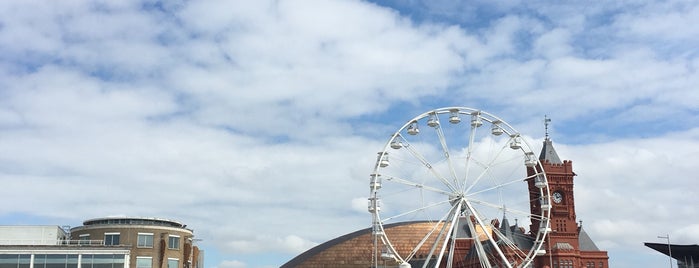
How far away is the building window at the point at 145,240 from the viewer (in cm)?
9438

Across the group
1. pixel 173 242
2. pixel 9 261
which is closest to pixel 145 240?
pixel 173 242

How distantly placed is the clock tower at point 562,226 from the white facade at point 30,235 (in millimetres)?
67408

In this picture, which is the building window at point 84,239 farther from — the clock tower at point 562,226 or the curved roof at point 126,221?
the clock tower at point 562,226

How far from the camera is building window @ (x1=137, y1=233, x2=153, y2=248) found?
3716 inches

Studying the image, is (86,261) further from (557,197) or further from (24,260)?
(557,197)

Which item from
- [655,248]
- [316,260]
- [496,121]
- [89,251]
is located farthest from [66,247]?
[655,248]

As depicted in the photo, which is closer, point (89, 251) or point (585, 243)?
point (89, 251)

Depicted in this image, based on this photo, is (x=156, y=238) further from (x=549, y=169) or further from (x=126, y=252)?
(x=549, y=169)

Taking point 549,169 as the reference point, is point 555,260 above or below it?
below

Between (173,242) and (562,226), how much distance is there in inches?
2295

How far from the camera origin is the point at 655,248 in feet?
431

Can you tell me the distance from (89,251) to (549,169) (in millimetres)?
70034

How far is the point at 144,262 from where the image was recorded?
308 feet

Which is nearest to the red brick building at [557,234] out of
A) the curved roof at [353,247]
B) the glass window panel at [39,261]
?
the curved roof at [353,247]
